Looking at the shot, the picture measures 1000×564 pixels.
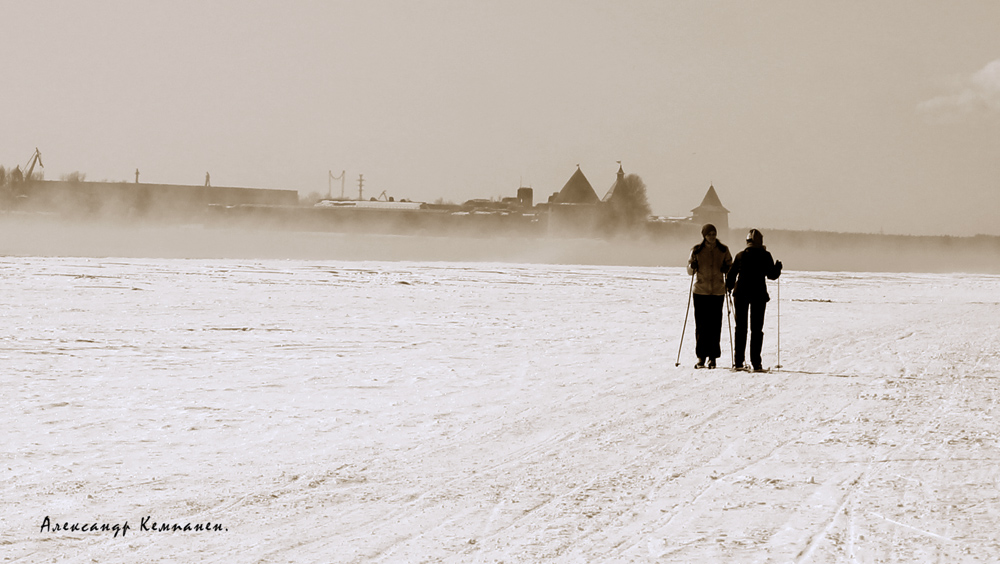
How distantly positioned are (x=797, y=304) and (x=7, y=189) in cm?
11259

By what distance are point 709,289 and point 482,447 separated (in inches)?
239

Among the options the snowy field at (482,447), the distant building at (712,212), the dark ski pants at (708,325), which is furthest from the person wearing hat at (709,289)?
the distant building at (712,212)

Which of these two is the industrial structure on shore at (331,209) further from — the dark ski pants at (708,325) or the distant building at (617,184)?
the dark ski pants at (708,325)

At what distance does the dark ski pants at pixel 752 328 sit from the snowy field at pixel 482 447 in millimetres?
446

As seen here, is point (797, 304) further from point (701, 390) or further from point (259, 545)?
point (259, 545)

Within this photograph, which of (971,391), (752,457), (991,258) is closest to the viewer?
(752,457)

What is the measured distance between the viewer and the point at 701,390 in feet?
33.4

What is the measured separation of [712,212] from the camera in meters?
123

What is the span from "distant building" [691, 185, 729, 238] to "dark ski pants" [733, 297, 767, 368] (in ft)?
354

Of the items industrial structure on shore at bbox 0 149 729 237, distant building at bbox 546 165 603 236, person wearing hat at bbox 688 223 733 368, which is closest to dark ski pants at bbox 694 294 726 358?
person wearing hat at bbox 688 223 733 368

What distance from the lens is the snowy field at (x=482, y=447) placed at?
4.84 metres

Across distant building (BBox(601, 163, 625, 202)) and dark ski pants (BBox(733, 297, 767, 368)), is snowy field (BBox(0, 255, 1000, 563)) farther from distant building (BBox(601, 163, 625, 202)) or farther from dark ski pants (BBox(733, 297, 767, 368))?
distant building (BBox(601, 163, 625, 202))

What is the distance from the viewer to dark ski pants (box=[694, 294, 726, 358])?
12.3 m

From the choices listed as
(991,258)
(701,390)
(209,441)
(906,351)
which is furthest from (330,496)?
(991,258)
